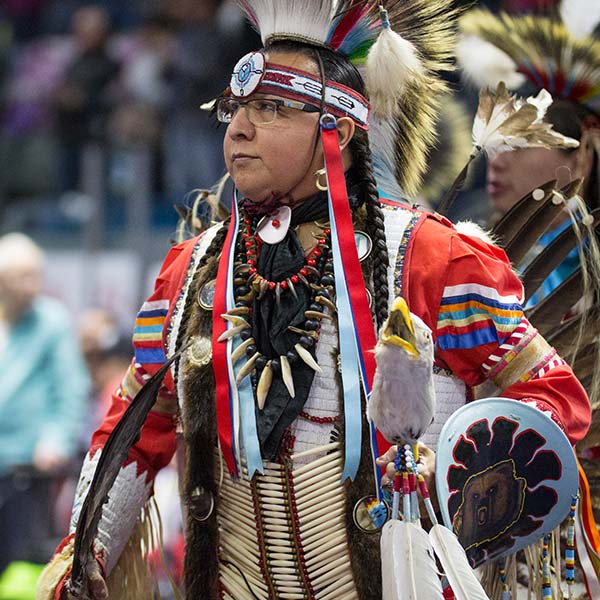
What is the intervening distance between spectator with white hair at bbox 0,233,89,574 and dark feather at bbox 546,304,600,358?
3.12m

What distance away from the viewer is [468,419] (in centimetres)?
233

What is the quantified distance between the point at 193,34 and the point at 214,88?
2.19 ft

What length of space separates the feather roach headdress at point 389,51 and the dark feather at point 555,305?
51 cm

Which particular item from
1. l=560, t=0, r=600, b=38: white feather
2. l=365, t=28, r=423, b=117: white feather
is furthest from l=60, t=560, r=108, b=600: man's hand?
l=560, t=0, r=600, b=38: white feather

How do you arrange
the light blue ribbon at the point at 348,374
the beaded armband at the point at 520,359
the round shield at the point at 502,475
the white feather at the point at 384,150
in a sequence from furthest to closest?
1. the white feather at the point at 384,150
2. the beaded armband at the point at 520,359
3. the light blue ribbon at the point at 348,374
4. the round shield at the point at 502,475

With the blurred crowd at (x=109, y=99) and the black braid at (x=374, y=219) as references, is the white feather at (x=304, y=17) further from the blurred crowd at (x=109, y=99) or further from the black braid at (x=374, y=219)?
the blurred crowd at (x=109, y=99)

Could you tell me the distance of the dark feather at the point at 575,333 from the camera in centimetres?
308

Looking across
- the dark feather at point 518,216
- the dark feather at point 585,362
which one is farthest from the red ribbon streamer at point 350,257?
the dark feather at point 585,362

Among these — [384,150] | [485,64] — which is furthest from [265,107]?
[485,64]

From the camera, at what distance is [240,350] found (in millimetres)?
2564

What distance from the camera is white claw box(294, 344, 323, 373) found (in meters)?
2.49

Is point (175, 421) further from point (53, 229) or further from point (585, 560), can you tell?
point (53, 229)

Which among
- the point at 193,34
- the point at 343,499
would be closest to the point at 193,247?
the point at 343,499

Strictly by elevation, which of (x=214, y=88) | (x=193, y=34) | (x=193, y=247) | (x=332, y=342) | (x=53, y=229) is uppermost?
(x=193, y=34)
